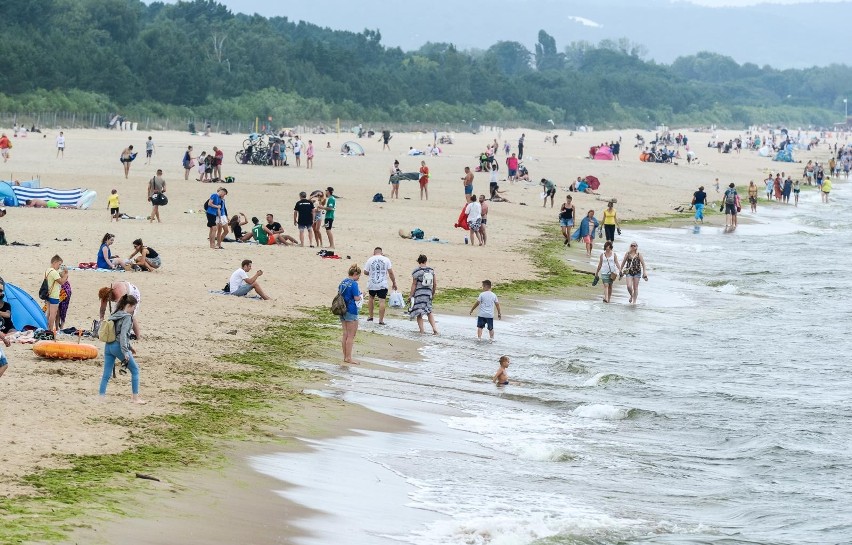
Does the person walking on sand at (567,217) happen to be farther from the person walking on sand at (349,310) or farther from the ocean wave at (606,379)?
the person walking on sand at (349,310)

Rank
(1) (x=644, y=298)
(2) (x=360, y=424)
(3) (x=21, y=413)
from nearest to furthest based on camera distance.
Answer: (3) (x=21, y=413) < (2) (x=360, y=424) < (1) (x=644, y=298)

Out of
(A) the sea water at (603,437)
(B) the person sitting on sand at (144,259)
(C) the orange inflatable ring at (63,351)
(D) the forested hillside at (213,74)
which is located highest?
(D) the forested hillside at (213,74)

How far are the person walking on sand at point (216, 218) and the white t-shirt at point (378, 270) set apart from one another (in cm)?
738

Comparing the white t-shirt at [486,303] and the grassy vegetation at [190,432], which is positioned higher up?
the white t-shirt at [486,303]

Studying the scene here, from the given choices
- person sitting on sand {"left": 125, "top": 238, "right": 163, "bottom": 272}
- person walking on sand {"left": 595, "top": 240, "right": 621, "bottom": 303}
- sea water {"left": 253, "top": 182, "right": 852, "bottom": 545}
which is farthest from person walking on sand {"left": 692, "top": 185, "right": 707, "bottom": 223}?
person sitting on sand {"left": 125, "top": 238, "right": 163, "bottom": 272}

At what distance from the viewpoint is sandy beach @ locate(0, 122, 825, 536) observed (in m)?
13.0

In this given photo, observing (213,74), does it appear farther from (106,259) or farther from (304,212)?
(106,259)

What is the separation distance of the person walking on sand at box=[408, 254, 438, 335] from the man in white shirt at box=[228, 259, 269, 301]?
9.43ft

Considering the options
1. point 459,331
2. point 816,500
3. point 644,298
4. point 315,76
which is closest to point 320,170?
point 644,298

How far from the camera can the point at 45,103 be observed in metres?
86.2

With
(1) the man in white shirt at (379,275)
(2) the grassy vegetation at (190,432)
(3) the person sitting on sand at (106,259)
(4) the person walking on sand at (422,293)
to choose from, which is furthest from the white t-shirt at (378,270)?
(3) the person sitting on sand at (106,259)

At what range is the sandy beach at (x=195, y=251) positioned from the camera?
13.0 meters

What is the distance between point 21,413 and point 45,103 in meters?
77.9

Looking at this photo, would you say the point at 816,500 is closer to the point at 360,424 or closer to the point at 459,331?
the point at 360,424
